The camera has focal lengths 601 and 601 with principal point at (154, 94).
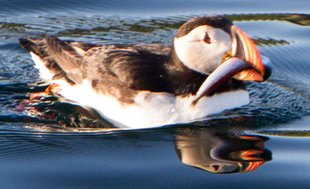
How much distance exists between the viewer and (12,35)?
A: 25.7ft

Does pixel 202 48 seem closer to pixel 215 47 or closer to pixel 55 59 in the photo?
pixel 215 47

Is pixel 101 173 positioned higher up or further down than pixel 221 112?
further down

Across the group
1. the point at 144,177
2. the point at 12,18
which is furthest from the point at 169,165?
the point at 12,18

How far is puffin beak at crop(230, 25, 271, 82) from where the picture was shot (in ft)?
17.3

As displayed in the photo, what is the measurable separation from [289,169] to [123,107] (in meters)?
1.68

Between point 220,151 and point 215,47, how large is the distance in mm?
1040

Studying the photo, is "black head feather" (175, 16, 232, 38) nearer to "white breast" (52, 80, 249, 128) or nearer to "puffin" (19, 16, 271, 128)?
"puffin" (19, 16, 271, 128)

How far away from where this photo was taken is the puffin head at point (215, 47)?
17.4 feet

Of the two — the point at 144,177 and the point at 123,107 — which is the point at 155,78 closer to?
the point at 123,107

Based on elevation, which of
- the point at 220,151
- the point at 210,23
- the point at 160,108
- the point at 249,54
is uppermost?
the point at 210,23

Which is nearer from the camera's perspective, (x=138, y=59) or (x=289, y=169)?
(x=289, y=169)


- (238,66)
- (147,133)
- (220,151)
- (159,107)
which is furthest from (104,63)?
(220,151)

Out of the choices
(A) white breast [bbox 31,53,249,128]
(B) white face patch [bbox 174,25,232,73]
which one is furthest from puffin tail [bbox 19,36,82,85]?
(B) white face patch [bbox 174,25,232,73]

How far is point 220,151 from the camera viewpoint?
195 inches
